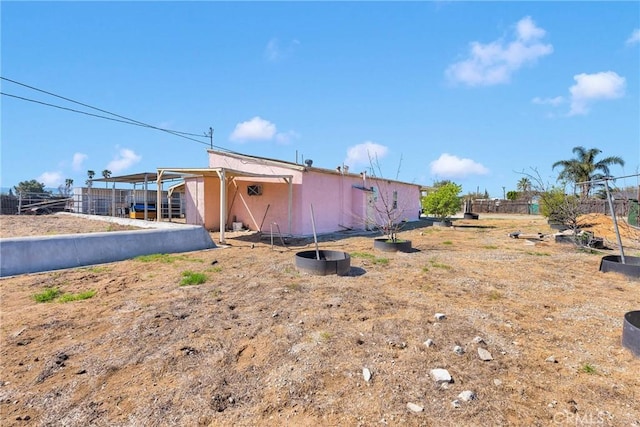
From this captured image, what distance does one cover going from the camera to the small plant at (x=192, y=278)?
20.3ft

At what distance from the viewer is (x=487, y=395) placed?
9.11ft

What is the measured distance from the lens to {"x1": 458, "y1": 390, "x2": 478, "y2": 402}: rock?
107 inches

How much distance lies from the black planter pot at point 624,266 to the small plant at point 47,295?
33.8 feet

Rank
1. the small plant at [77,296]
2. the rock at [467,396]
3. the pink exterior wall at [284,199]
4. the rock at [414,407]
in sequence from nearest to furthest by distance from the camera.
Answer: the rock at [414,407], the rock at [467,396], the small plant at [77,296], the pink exterior wall at [284,199]

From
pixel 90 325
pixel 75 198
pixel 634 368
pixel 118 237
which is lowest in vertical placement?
pixel 634 368

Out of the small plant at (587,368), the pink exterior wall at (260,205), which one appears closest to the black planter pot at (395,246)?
the pink exterior wall at (260,205)

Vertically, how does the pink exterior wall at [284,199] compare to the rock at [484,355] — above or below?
above

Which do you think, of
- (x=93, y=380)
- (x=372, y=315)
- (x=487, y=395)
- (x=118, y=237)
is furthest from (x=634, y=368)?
(x=118, y=237)

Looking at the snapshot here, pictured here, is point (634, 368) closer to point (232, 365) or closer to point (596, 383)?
point (596, 383)

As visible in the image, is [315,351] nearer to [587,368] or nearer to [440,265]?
[587,368]

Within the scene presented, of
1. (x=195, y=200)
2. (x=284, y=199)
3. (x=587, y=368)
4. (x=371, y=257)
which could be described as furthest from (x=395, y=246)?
(x=195, y=200)

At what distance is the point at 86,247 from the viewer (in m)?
7.76

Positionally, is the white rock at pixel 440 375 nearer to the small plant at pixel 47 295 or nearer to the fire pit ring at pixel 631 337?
the fire pit ring at pixel 631 337

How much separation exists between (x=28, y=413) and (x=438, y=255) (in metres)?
8.86
